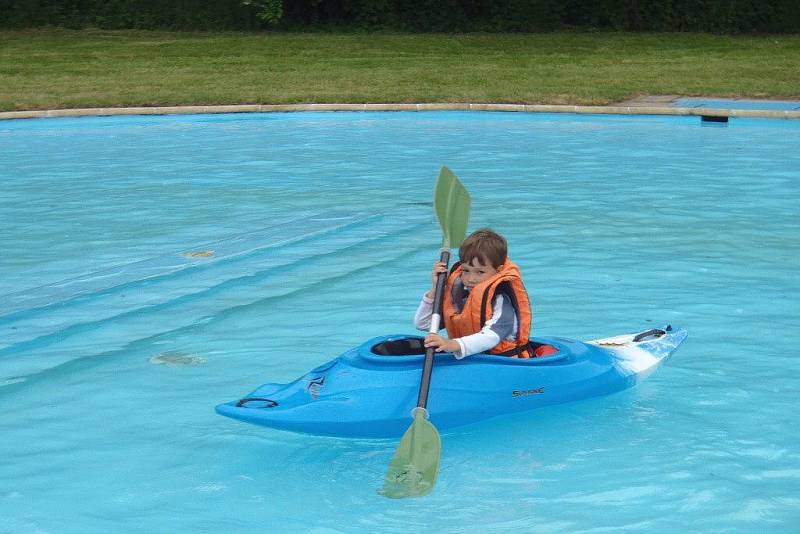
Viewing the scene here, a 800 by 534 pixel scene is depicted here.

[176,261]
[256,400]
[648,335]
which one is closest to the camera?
[256,400]

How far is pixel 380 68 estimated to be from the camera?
18062mm

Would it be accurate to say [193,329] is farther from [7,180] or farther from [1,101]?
[1,101]

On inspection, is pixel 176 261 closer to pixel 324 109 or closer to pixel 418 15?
pixel 324 109

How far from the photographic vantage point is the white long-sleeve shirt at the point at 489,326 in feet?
15.7

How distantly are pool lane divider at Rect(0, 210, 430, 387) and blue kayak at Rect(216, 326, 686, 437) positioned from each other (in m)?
1.71

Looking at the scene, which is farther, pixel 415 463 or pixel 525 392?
pixel 525 392

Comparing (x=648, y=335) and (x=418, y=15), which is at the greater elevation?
(x=418, y=15)

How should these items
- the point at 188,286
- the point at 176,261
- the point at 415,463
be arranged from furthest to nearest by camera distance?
the point at 176,261, the point at 188,286, the point at 415,463

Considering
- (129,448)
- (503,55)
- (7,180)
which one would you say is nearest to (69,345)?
(129,448)

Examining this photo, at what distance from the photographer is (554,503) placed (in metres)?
4.33

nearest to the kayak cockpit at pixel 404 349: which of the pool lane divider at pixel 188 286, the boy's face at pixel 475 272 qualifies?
the boy's face at pixel 475 272

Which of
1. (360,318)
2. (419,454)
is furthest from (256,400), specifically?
(360,318)

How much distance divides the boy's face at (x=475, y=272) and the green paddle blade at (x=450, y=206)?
256 millimetres

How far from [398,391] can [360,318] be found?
6.42 feet
